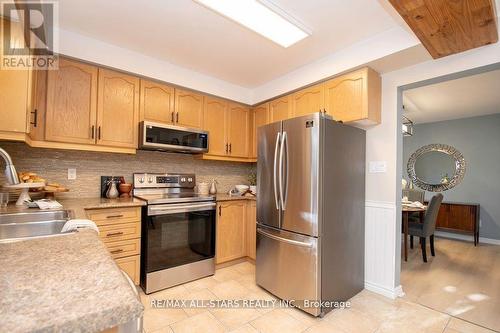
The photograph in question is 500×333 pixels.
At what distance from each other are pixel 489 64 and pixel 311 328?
2447mm

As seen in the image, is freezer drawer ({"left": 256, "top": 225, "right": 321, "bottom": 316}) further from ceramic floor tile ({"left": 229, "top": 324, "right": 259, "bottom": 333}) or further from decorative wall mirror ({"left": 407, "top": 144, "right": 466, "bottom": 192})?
decorative wall mirror ({"left": 407, "top": 144, "right": 466, "bottom": 192})

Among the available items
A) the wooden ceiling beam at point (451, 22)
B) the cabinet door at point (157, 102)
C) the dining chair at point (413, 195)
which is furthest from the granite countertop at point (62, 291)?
the dining chair at point (413, 195)

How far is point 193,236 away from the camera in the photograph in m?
2.63

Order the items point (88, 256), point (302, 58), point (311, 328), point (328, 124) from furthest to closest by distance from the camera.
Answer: point (302, 58) → point (328, 124) → point (311, 328) → point (88, 256)

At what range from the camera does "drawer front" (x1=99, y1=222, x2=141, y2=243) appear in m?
2.11

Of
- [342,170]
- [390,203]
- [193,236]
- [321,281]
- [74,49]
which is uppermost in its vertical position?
[74,49]

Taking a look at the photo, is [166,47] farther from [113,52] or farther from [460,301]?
[460,301]

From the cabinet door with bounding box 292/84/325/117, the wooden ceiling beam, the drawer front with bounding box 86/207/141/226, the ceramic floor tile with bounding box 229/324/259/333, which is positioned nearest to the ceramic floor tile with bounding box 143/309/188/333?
the ceramic floor tile with bounding box 229/324/259/333

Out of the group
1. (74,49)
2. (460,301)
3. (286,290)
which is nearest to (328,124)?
(286,290)

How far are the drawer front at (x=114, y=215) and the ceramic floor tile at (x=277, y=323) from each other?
4.50 feet

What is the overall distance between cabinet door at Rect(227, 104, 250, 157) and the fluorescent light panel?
134cm

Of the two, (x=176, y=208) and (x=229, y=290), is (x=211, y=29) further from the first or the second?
(x=229, y=290)

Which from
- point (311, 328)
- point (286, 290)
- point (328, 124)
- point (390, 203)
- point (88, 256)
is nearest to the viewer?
point (88, 256)

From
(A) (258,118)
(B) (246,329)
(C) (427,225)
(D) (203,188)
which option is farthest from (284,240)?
(C) (427,225)
